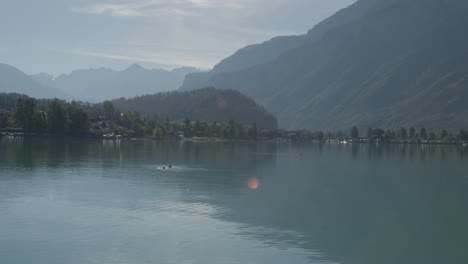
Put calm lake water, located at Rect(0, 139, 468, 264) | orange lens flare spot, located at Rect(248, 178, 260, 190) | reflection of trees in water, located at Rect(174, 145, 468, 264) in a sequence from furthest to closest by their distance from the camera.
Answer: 1. orange lens flare spot, located at Rect(248, 178, 260, 190)
2. reflection of trees in water, located at Rect(174, 145, 468, 264)
3. calm lake water, located at Rect(0, 139, 468, 264)

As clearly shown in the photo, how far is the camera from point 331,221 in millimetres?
54156

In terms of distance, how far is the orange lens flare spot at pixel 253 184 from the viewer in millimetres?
79294

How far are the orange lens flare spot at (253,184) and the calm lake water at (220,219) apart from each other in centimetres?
101

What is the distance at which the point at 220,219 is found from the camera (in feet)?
173

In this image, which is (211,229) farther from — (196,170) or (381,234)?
(196,170)

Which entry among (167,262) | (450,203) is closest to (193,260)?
(167,262)

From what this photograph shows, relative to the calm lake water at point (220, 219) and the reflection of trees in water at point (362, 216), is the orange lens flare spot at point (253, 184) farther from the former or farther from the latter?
the reflection of trees in water at point (362, 216)

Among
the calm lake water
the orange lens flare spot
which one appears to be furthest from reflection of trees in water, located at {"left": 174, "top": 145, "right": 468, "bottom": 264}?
the orange lens flare spot

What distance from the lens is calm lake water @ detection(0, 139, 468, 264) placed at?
4053 centimetres

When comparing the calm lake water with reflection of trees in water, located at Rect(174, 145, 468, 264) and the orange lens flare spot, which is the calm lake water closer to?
reflection of trees in water, located at Rect(174, 145, 468, 264)

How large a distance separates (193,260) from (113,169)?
63521 millimetres

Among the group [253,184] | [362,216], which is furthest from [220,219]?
[253,184]

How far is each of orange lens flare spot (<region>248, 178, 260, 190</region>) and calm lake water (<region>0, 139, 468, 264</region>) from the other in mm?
1011

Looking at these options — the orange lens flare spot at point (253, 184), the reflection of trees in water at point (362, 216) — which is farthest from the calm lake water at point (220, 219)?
the orange lens flare spot at point (253, 184)
